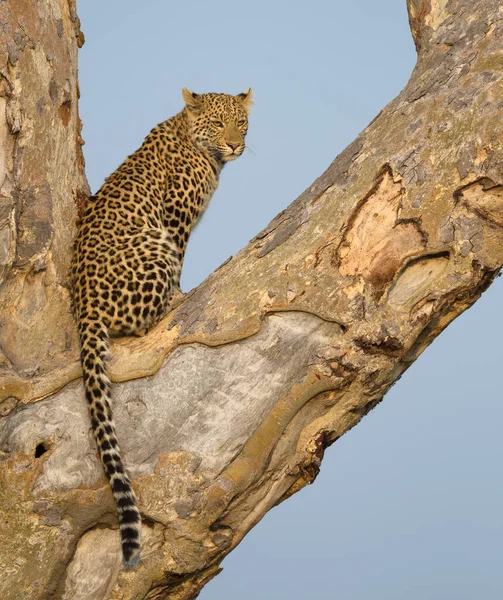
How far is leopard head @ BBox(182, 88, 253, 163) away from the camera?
9.47m

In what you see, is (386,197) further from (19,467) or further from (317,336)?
(19,467)

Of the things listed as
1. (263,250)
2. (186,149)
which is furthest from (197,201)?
(263,250)

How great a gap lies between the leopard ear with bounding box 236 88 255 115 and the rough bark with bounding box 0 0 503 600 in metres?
3.79

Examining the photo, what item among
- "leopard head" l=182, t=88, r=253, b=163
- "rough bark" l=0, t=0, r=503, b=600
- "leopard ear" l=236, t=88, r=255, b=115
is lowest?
"rough bark" l=0, t=0, r=503, b=600

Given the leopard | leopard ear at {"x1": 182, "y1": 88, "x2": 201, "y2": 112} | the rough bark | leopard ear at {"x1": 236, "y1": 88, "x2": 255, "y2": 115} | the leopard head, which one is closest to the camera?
the rough bark

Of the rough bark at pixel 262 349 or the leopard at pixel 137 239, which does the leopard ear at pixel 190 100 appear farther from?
the rough bark at pixel 262 349

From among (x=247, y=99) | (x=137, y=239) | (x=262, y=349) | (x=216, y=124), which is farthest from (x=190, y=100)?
(x=262, y=349)

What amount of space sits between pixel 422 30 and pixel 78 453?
4220 mm

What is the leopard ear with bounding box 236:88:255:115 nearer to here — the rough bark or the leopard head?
the leopard head

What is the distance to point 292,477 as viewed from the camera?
6.55 m

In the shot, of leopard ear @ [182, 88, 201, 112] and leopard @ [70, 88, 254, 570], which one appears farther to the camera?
leopard ear @ [182, 88, 201, 112]

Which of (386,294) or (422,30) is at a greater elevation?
(422,30)

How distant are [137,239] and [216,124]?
255 centimetres

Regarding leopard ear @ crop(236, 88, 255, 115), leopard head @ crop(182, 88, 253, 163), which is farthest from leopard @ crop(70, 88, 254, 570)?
leopard ear @ crop(236, 88, 255, 115)
